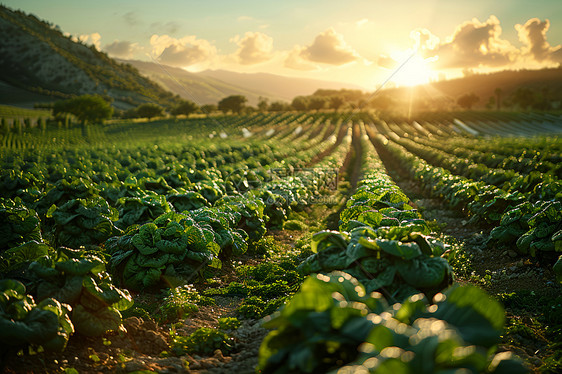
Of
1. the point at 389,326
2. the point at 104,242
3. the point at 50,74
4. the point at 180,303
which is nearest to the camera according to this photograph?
the point at 389,326

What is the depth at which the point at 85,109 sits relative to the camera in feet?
243

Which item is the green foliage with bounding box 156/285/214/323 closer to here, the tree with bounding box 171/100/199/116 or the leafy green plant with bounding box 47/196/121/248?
the leafy green plant with bounding box 47/196/121/248

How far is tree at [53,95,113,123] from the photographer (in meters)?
72.7

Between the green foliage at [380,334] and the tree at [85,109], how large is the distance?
78.8 metres

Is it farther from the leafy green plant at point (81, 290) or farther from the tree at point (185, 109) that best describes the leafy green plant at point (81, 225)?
the tree at point (185, 109)

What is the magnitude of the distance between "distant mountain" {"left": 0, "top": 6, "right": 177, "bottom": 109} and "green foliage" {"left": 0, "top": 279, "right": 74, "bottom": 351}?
136m

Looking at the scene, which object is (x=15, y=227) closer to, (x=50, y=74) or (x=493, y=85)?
(x=50, y=74)

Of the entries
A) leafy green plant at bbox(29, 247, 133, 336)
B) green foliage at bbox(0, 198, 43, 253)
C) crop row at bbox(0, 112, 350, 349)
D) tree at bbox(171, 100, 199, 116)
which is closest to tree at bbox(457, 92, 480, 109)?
tree at bbox(171, 100, 199, 116)

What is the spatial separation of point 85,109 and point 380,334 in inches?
3320

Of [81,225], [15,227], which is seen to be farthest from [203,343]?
[15,227]

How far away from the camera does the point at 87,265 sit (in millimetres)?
3896

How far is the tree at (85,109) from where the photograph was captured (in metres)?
72.7

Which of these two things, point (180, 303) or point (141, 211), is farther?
point (141, 211)

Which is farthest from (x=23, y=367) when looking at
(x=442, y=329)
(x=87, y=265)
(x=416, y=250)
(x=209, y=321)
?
(x=416, y=250)
